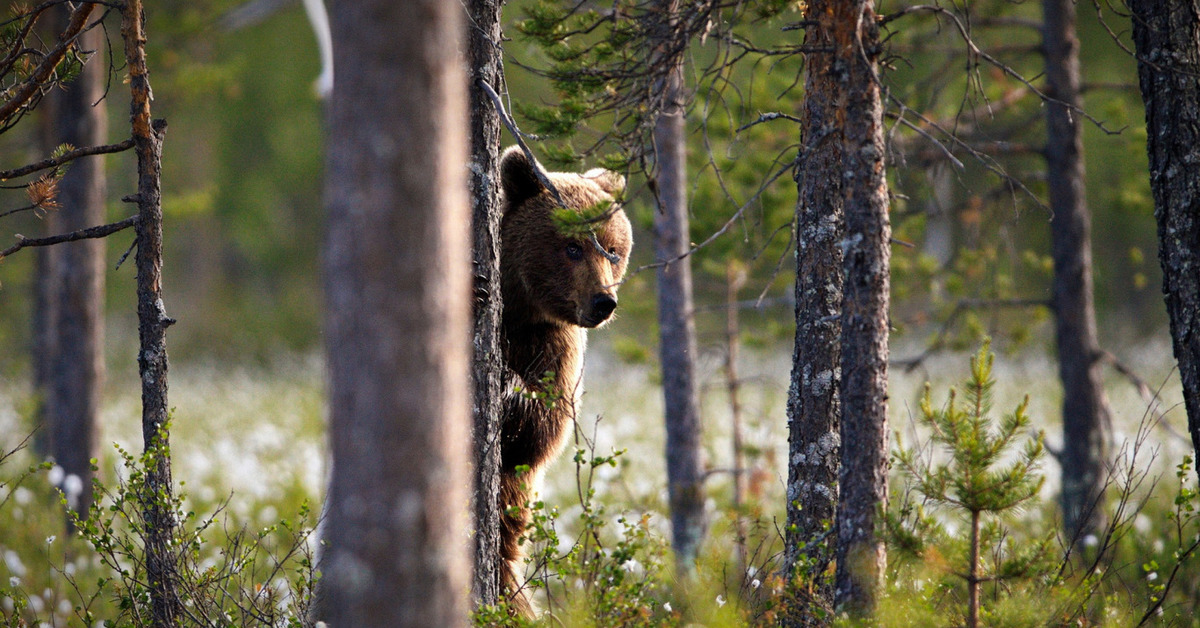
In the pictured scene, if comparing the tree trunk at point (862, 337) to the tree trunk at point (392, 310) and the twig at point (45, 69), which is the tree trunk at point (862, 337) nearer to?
the tree trunk at point (392, 310)

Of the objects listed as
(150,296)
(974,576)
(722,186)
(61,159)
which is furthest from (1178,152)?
(61,159)

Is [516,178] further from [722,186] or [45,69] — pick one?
[45,69]

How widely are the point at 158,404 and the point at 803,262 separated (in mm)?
2823

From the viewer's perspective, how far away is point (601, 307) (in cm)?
492

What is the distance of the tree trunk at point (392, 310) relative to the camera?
2221 millimetres

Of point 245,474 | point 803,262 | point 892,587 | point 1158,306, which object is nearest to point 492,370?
point 803,262

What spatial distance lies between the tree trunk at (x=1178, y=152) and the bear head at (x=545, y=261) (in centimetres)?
243

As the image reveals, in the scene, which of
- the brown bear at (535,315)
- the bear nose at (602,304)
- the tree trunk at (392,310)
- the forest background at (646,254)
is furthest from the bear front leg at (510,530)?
the tree trunk at (392,310)

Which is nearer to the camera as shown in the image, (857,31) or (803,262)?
(857,31)

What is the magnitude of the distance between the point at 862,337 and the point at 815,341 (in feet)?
2.09

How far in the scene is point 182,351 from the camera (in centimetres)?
3023

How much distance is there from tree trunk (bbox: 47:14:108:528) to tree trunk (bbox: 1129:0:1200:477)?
818 cm

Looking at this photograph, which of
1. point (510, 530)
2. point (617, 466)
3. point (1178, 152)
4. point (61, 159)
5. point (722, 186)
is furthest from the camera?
point (510, 530)

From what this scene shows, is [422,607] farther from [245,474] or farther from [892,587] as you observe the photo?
[245,474]
